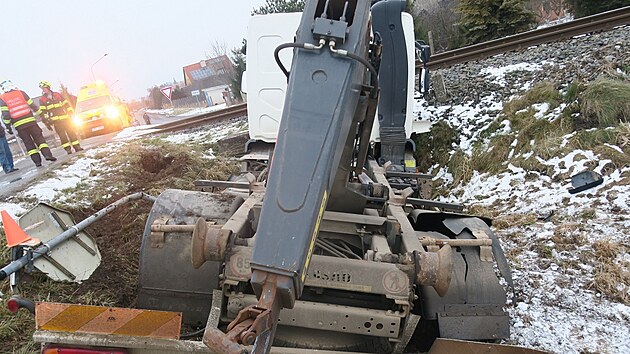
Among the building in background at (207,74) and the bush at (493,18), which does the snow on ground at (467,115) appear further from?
the building in background at (207,74)

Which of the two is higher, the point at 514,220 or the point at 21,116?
the point at 21,116

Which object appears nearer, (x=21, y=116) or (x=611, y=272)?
(x=611, y=272)

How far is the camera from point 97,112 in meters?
13.5

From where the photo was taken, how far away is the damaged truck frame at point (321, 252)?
5.74 ft

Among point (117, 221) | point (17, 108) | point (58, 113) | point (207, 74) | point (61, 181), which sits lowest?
point (117, 221)

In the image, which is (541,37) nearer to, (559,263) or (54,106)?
(559,263)

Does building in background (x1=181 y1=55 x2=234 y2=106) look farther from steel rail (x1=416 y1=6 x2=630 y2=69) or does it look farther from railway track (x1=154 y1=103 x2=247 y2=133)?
steel rail (x1=416 y1=6 x2=630 y2=69)

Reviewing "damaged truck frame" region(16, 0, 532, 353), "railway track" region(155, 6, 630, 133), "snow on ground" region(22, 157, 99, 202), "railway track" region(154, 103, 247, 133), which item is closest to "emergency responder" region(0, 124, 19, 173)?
"snow on ground" region(22, 157, 99, 202)

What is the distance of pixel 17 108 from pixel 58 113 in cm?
143

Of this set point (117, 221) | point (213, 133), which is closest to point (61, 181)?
point (117, 221)

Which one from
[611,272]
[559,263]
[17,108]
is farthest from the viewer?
[17,108]

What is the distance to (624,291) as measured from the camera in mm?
3510

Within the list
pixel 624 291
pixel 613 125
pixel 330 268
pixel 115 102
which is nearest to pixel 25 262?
pixel 330 268

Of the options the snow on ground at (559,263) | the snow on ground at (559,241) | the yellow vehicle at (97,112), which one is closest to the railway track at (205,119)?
the yellow vehicle at (97,112)
